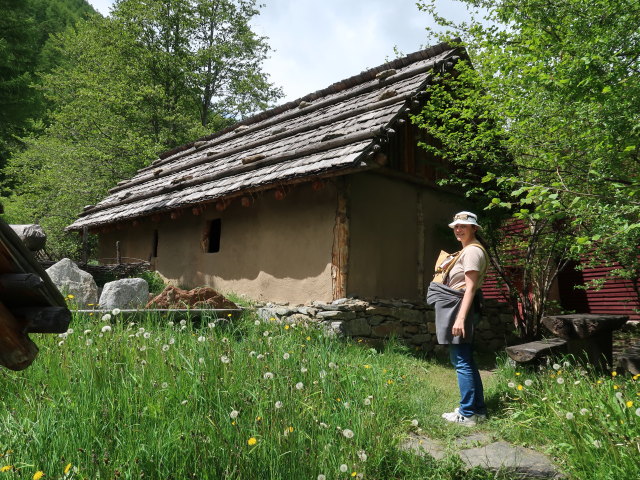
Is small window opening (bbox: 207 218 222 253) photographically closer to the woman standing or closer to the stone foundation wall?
the stone foundation wall

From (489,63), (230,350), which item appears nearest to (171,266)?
(230,350)

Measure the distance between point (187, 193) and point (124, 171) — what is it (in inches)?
420

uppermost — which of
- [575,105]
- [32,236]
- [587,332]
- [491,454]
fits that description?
[575,105]

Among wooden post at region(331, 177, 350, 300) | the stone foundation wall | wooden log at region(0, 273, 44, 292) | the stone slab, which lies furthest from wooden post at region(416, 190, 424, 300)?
wooden log at region(0, 273, 44, 292)

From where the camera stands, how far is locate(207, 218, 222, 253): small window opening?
9.27 m

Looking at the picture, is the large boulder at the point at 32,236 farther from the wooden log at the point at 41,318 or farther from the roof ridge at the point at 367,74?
the roof ridge at the point at 367,74

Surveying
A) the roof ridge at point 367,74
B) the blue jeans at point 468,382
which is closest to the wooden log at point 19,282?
the blue jeans at point 468,382

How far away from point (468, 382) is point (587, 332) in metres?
1.84

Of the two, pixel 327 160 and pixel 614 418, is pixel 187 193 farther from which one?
pixel 614 418

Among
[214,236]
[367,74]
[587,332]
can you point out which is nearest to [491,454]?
[587,332]

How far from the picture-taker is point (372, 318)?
21.4ft

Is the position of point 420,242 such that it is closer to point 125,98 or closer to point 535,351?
point 535,351

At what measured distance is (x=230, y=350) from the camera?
370cm

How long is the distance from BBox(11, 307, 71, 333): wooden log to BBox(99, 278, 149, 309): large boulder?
497 centimetres
